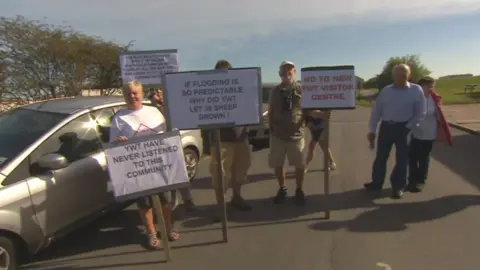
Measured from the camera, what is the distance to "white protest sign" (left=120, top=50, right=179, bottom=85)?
688cm

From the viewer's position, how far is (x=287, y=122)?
5633 mm

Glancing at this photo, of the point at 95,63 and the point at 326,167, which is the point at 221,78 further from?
the point at 95,63

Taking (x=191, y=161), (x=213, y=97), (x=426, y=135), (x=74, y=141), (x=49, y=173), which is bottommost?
(x=191, y=161)

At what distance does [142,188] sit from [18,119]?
73.4 inches

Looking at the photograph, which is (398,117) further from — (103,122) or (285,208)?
(103,122)

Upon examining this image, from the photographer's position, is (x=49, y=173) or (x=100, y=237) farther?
(x=100, y=237)

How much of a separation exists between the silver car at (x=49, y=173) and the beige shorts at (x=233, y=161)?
53.1 inches

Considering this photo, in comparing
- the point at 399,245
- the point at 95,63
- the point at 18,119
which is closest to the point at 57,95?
the point at 95,63

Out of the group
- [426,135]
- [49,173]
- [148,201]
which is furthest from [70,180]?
[426,135]

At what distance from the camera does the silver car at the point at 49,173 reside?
12.6ft

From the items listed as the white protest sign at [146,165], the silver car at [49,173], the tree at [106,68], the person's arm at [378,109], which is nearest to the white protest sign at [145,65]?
the silver car at [49,173]

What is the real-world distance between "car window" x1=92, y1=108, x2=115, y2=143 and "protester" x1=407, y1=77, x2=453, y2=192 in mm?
4328

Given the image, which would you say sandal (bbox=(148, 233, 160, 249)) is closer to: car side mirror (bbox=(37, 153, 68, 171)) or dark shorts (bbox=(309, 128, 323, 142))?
car side mirror (bbox=(37, 153, 68, 171))

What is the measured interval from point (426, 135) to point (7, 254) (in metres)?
5.47
